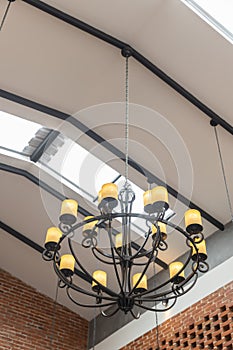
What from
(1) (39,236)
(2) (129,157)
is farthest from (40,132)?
(1) (39,236)

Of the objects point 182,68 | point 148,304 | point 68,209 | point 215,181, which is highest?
point 182,68

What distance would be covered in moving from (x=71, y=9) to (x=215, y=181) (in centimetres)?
250

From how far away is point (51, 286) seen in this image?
771 cm

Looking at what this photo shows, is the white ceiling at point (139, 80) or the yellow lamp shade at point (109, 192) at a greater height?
the white ceiling at point (139, 80)

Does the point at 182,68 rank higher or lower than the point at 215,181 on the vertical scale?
higher

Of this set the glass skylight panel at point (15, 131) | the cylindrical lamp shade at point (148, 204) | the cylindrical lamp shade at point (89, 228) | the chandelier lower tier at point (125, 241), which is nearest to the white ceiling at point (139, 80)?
the glass skylight panel at point (15, 131)

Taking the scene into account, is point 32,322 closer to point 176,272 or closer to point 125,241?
point 176,272

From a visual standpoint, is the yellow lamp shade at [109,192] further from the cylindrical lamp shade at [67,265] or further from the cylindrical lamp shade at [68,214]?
the cylindrical lamp shade at [67,265]

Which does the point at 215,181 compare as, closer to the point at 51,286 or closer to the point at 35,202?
the point at 35,202

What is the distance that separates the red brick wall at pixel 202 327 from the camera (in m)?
5.52

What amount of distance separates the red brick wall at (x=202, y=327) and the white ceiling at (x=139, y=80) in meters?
0.96

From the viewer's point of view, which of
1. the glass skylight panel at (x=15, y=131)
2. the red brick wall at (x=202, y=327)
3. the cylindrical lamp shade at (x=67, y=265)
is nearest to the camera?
the cylindrical lamp shade at (x=67, y=265)

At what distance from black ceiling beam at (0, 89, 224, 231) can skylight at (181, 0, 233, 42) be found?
72.8 inches

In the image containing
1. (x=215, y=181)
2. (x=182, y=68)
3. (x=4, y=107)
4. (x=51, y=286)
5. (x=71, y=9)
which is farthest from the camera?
(x=51, y=286)
